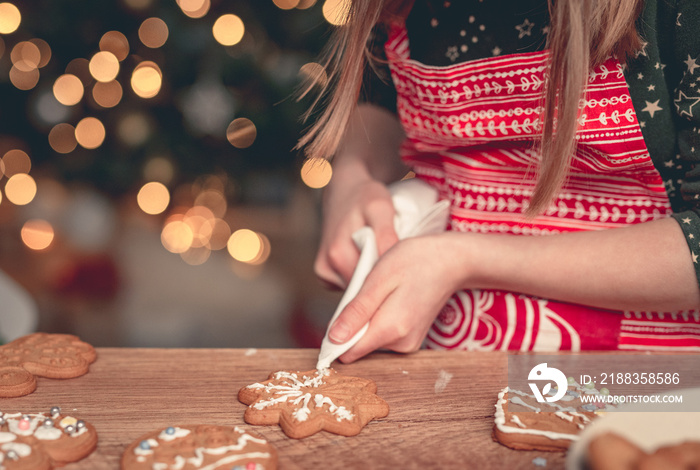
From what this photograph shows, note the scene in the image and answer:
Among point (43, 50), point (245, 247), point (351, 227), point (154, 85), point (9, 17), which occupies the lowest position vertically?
point (245, 247)

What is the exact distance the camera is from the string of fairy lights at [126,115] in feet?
6.50

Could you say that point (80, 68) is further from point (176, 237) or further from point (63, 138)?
point (176, 237)

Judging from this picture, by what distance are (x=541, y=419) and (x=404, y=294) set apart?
0.22 metres

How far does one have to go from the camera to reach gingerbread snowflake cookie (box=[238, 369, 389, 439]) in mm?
484

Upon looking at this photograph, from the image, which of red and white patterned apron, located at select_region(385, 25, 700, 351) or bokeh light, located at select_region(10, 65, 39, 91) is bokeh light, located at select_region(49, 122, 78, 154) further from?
red and white patterned apron, located at select_region(385, 25, 700, 351)

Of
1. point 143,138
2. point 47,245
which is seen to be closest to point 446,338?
point 143,138

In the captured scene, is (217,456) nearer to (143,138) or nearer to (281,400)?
(281,400)

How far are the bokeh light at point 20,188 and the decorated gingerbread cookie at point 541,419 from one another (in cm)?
252

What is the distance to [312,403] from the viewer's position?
52cm

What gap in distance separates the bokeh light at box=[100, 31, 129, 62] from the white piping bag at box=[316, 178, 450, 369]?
1583 mm

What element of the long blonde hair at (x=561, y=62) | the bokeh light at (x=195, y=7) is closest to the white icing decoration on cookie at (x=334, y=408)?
the long blonde hair at (x=561, y=62)

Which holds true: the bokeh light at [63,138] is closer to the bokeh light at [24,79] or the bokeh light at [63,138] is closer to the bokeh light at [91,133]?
the bokeh light at [91,133]

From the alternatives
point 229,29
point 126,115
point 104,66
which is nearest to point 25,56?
point 104,66

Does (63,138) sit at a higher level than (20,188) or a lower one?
higher
